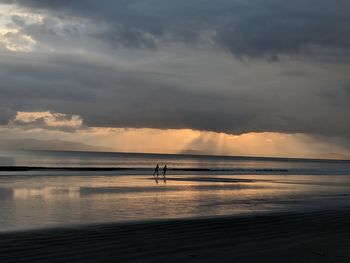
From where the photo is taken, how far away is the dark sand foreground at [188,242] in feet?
34.3

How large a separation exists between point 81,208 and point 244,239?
996cm

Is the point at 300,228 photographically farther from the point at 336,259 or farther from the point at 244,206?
the point at 244,206

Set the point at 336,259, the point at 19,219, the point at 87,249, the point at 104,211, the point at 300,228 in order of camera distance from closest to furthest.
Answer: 1. the point at 336,259
2. the point at 87,249
3. the point at 300,228
4. the point at 19,219
5. the point at 104,211

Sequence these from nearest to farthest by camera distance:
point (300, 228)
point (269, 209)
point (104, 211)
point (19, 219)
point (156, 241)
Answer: point (156, 241)
point (300, 228)
point (19, 219)
point (104, 211)
point (269, 209)

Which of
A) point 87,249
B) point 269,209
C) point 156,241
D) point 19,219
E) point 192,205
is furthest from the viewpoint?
point 192,205

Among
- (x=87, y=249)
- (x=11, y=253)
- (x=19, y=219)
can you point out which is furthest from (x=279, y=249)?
(x=19, y=219)

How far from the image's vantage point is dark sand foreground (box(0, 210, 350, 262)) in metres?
10.5

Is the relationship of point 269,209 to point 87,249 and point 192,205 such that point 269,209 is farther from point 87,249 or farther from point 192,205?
point 87,249

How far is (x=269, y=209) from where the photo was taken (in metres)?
21.4

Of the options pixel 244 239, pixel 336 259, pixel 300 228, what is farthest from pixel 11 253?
pixel 300 228

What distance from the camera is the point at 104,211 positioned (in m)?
19.8

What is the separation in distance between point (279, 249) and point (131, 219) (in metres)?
7.10

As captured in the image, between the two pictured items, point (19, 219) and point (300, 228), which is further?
point (19, 219)

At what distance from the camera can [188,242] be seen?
40.7 ft
